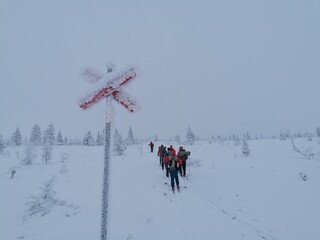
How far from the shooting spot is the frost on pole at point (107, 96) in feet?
11.9

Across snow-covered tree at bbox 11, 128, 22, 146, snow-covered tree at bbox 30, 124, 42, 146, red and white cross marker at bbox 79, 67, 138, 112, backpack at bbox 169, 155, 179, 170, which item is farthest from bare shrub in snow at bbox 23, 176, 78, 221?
snow-covered tree at bbox 11, 128, 22, 146

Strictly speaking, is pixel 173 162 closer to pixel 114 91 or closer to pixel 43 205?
pixel 43 205

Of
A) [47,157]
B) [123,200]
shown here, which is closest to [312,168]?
[123,200]

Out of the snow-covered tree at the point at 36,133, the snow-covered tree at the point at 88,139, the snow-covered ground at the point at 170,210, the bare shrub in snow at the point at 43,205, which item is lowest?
the snow-covered ground at the point at 170,210

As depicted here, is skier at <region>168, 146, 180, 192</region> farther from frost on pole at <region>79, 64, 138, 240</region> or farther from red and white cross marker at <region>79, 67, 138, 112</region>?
red and white cross marker at <region>79, 67, 138, 112</region>

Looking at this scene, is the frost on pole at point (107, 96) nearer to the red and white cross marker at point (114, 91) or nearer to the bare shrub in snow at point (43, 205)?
the red and white cross marker at point (114, 91)

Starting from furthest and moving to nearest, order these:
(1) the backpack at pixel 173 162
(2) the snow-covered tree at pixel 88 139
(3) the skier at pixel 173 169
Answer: (2) the snow-covered tree at pixel 88 139 < (1) the backpack at pixel 173 162 < (3) the skier at pixel 173 169

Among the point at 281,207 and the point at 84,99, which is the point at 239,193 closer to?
the point at 281,207

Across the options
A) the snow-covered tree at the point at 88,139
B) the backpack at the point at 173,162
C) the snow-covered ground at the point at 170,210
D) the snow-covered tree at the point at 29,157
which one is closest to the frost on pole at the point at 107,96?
the snow-covered ground at the point at 170,210

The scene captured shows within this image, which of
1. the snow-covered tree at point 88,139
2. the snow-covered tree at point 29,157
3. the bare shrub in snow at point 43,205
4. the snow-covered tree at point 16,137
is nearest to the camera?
the bare shrub in snow at point 43,205

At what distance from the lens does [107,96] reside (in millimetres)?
3912

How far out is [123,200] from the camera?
9.98 meters

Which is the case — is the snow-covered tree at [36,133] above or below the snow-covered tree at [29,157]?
above

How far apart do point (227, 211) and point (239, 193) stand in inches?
110
